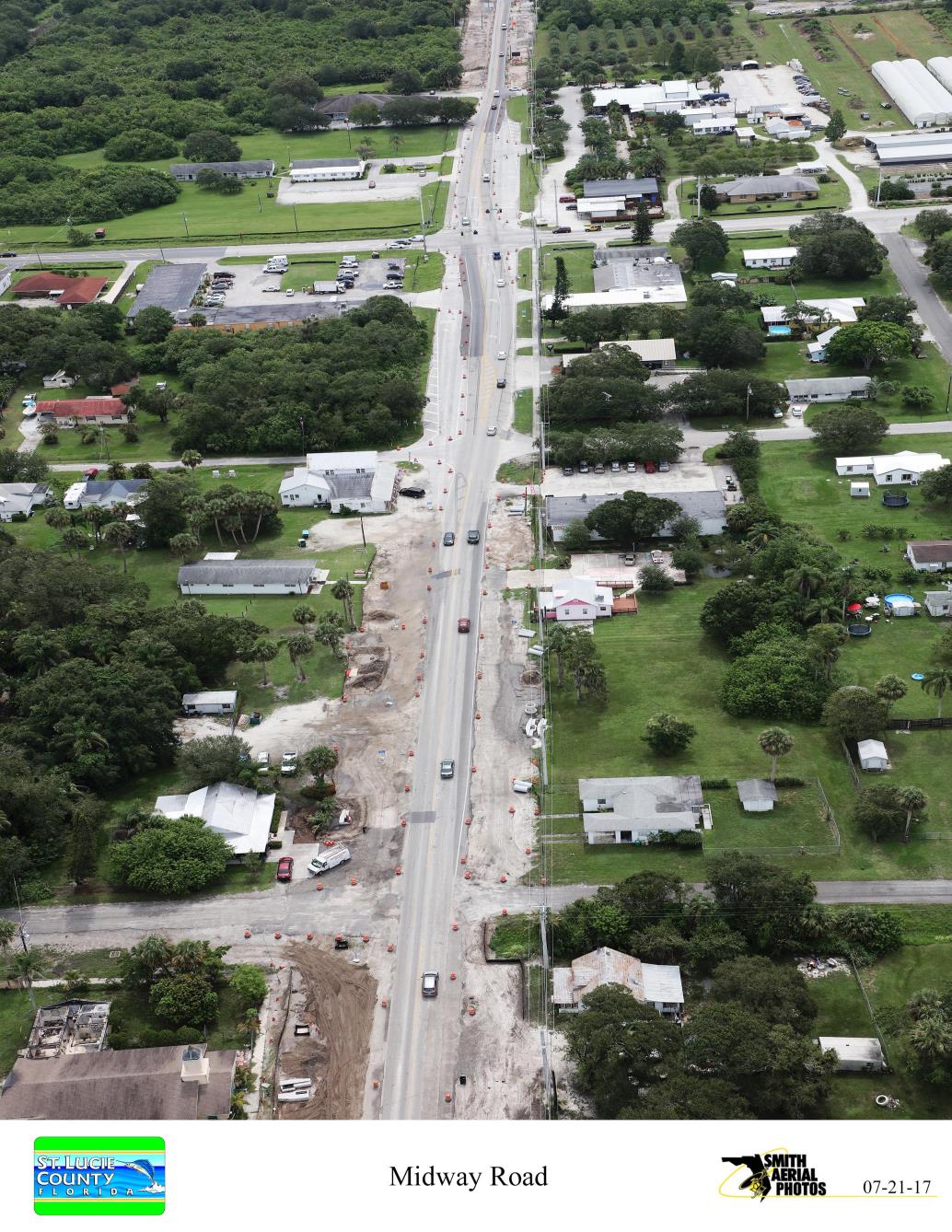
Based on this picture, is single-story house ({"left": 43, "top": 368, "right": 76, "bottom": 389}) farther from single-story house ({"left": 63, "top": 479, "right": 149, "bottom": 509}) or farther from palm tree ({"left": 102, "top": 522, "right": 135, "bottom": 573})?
palm tree ({"left": 102, "top": 522, "right": 135, "bottom": 573})

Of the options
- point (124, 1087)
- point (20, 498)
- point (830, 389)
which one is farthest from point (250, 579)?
point (830, 389)

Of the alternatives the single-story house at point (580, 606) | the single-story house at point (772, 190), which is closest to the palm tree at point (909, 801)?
the single-story house at point (580, 606)

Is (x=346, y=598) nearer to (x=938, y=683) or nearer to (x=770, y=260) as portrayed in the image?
(x=938, y=683)

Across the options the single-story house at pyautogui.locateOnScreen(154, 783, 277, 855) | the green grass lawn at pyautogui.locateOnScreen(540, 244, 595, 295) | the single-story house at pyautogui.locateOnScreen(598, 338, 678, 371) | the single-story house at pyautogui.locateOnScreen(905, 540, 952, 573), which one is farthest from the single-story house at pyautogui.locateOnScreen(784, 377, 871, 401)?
the single-story house at pyautogui.locateOnScreen(154, 783, 277, 855)

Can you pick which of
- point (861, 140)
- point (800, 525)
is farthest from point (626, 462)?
point (861, 140)

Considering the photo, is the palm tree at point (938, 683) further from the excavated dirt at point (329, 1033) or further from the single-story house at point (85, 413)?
the single-story house at point (85, 413)

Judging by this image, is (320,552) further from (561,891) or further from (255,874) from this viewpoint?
(561,891)
